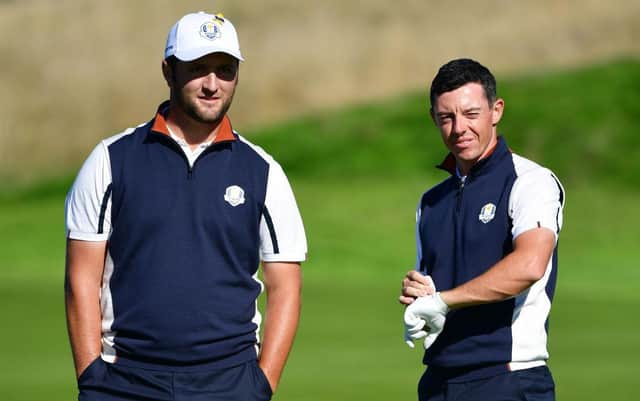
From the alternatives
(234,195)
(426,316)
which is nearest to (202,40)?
(234,195)

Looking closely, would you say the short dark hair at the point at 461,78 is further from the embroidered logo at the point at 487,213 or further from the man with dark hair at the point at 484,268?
the embroidered logo at the point at 487,213

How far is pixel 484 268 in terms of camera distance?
4664 millimetres

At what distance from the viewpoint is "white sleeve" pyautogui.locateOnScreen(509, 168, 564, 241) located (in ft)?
14.9

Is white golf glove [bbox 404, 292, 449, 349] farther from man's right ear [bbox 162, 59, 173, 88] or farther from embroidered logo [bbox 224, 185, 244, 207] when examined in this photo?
man's right ear [bbox 162, 59, 173, 88]

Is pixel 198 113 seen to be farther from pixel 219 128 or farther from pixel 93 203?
pixel 93 203

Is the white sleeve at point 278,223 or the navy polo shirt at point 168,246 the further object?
the white sleeve at point 278,223

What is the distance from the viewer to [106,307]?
4512 millimetres

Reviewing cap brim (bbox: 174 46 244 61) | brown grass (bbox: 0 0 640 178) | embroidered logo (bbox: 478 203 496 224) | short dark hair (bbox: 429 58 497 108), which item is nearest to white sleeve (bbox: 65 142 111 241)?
cap brim (bbox: 174 46 244 61)

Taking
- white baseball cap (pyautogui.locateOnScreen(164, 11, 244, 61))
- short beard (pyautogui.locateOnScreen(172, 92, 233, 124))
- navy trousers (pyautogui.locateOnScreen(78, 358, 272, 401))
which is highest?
white baseball cap (pyautogui.locateOnScreen(164, 11, 244, 61))

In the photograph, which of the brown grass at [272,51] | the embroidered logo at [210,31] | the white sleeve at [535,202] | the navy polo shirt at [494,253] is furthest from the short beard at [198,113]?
the brown grass at [272,51]

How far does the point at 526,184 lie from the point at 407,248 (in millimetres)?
14942

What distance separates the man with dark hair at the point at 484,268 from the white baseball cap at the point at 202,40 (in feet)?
2.65

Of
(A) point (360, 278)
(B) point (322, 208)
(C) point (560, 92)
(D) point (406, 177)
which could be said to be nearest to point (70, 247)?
(A) point (360, 278)

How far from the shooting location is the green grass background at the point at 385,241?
9.74 metres
